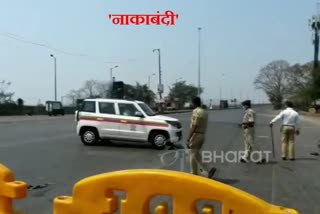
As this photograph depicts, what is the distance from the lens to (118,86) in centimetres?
4381

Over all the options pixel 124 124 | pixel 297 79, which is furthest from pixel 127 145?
pixel 297 79

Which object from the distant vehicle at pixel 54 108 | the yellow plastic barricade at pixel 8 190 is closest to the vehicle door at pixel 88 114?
the yellow plastic barricade at pixel 8 190

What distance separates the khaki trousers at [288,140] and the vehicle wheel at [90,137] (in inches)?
300

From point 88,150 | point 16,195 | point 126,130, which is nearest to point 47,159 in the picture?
point 88,150

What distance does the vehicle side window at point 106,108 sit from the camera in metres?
19.3

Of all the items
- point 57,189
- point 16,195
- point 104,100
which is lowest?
point 57,189

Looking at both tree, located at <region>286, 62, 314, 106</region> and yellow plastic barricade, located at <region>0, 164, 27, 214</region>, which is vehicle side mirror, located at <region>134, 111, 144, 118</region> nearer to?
yellow plastic barricade, located at <region>0, 164, 27, 214</region>

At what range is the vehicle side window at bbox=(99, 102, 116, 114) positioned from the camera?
19.3m

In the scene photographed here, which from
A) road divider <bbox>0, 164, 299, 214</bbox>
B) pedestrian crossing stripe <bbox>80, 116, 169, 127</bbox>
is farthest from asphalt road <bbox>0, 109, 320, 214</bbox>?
road divider <bbox>0, 164, 299, 214</bbox>

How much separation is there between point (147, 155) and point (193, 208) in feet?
37.9

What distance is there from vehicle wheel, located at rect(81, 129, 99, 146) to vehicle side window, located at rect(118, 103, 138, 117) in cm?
137

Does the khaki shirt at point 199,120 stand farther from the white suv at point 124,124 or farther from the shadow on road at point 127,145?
the shadow on road at point 127,145

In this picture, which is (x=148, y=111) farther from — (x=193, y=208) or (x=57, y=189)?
(x=193, y=208)

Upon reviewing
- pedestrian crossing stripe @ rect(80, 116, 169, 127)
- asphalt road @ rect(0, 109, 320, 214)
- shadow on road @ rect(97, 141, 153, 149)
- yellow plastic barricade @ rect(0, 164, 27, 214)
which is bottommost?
asphalt road @ rect(0, 109, 320, 214)
